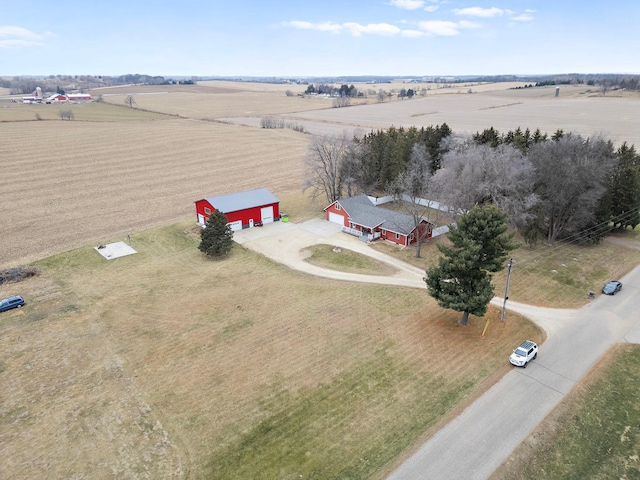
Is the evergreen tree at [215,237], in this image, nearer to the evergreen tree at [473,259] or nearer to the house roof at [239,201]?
the house roof at [239,201]

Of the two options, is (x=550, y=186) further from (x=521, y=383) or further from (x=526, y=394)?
(x=526, y=394)

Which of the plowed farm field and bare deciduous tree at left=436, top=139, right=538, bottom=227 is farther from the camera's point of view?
the plowed farm field

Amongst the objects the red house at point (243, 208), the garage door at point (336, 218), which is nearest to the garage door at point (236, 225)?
the red house at point (243, 208)

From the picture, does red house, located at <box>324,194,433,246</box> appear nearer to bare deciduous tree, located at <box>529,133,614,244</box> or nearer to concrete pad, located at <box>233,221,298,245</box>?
concrete pad, located at <box>233,221,298,245</box>

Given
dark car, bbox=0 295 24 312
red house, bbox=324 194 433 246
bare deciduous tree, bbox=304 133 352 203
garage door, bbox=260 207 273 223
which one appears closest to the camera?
dark car, bbox=0 295 24 312

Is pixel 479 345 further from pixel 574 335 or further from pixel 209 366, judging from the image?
pixel 209 366

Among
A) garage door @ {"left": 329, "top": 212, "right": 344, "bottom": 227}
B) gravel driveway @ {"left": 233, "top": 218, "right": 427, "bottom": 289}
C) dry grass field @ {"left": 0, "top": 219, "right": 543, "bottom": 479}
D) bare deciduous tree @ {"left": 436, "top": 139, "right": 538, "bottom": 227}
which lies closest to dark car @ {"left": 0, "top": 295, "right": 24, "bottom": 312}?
dry grass field @ {"left": 0, "top": 219, "right": 543, "bottom": 479}
